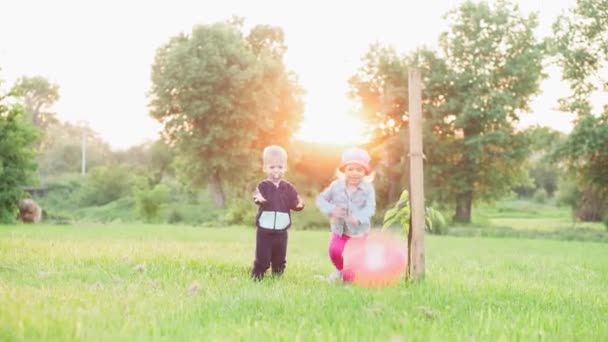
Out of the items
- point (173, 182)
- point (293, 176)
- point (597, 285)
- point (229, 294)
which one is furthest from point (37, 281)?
point (173, 182)

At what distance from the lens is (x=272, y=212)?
8367 millimetres

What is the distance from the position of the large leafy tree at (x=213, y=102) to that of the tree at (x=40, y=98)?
138 feet

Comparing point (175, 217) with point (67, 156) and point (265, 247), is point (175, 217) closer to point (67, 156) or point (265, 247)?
point (265, 247)

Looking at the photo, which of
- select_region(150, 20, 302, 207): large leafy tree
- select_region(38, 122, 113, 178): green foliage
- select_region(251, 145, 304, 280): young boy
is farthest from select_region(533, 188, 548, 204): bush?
select_region(251, 145, 304, 280): young boy

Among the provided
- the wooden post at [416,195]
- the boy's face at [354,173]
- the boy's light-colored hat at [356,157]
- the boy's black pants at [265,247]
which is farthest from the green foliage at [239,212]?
the wooden post at [416,195]

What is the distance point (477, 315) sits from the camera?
5.55 meters

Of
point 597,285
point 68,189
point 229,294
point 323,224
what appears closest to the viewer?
point 229,294

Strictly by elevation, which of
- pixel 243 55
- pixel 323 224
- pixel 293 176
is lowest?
pixel 323 224

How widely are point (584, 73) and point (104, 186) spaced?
41.5m

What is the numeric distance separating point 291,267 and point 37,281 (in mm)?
4301

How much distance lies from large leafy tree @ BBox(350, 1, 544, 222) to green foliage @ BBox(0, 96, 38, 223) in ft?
84.3

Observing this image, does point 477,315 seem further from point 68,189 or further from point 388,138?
point 68,189

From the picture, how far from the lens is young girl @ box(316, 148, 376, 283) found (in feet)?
27.5

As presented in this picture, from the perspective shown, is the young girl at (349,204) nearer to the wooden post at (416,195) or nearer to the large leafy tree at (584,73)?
the wooden post at (416,195)
